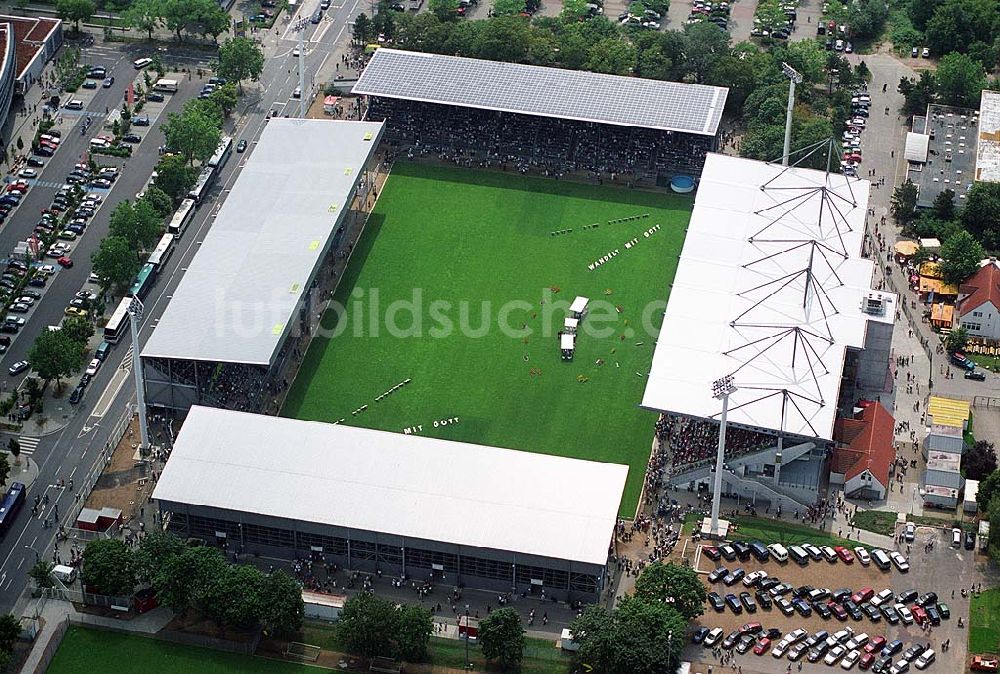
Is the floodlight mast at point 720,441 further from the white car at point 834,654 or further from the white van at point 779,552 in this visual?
the white car at point 834,654

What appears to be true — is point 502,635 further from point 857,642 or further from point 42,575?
point 42,575

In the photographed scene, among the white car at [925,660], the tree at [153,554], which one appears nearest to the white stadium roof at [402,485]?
the tree at [153,554]

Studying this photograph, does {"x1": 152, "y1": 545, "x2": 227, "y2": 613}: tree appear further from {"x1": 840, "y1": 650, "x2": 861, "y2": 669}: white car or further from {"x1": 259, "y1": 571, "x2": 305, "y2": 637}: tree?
{"x1": 840, "y1": 650, "x2": 861, "y2": 669}: white car

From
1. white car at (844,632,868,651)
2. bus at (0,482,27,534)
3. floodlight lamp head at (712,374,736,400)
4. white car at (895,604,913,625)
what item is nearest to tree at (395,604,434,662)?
floodlight lamp head at (712,374,736,400)

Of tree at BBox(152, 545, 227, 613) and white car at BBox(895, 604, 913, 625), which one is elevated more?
white car at BBox(895, 604, 913, 625)

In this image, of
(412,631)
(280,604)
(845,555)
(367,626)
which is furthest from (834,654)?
(280,604)

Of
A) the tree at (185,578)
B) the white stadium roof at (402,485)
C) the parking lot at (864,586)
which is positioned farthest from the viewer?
the white stadium roof at (402,485)

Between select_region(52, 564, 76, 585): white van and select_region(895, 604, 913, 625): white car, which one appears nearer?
select_region(895, 604, 913, 625): white car
